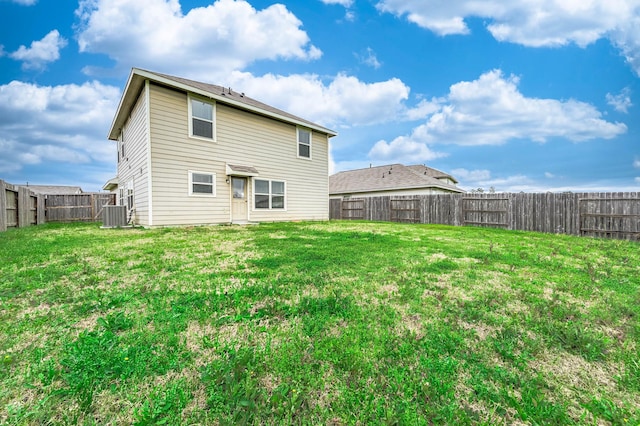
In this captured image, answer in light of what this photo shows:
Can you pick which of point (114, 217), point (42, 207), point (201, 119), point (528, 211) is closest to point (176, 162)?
point (201, 119)

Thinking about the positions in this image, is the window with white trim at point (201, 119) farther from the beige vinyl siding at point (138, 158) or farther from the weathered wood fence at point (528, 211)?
the weathered wood fence at point (528, 211)

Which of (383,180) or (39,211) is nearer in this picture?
(39,211)

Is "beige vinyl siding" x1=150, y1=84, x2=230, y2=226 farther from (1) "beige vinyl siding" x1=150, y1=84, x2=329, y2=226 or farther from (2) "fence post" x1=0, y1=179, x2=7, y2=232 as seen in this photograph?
(2) "fence post" x1=0, y1=179, x2=7, y2=232

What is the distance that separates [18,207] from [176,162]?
7288mm

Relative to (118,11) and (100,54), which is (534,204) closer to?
(118,11)

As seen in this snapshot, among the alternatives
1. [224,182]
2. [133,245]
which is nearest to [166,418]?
[133,245]

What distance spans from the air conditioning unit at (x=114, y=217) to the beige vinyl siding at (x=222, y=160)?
2.30 meters

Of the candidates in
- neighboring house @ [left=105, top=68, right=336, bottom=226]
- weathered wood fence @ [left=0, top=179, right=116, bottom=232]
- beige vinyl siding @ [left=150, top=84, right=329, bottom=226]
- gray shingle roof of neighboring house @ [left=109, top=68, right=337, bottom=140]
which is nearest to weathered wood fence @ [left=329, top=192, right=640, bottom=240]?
beige vinyl siding @ [left=150, top=84, right=329, bottom=226]

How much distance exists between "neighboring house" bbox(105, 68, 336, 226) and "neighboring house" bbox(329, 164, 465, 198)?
9.36m

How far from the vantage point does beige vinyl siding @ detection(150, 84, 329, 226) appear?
8820 mm

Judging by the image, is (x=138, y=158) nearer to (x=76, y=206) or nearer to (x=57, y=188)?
(x=76, y=206)

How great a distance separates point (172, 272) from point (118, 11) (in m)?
11.7

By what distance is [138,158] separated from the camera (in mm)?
9812

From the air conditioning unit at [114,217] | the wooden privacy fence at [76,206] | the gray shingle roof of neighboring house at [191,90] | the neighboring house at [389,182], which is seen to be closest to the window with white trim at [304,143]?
the gray shingle roof of neighboring house at [191,90]
